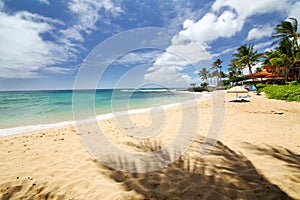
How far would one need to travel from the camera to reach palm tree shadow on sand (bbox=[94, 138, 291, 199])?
2.12 metres

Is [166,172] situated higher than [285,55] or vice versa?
[285,55]

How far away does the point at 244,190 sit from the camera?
2.18 m

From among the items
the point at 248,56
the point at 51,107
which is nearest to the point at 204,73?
the point at 248,56

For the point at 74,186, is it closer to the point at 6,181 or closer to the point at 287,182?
the point at 6,181

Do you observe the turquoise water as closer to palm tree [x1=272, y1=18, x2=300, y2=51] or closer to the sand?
the sand

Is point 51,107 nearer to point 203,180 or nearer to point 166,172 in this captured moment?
point 166,172

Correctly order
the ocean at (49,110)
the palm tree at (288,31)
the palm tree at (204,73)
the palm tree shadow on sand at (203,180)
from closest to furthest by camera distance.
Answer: the palm tree shadow on sand at (203,180) < the ocean at (49,110) < the palm tree at (288,31) < the palm tree at (204,73)

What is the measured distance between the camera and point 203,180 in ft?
8.08

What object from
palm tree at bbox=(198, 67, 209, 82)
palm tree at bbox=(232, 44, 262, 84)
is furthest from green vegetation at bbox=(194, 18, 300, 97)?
palm tree at bbox=(198, 67, 209, 82)

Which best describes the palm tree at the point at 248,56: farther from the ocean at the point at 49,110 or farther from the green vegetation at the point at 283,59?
the ocean at the point at 49,110

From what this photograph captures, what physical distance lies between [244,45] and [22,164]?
1557 inches

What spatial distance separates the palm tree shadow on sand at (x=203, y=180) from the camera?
212 cm

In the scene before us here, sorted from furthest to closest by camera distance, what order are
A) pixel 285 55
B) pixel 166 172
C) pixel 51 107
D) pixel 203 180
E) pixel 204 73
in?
pixel 204 73, pixel 285 55, pixel 51 107, pixel 166 172, pixel 203 180

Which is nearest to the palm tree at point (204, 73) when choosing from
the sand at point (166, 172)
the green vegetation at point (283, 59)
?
the green vegetation at point (283, 59)
